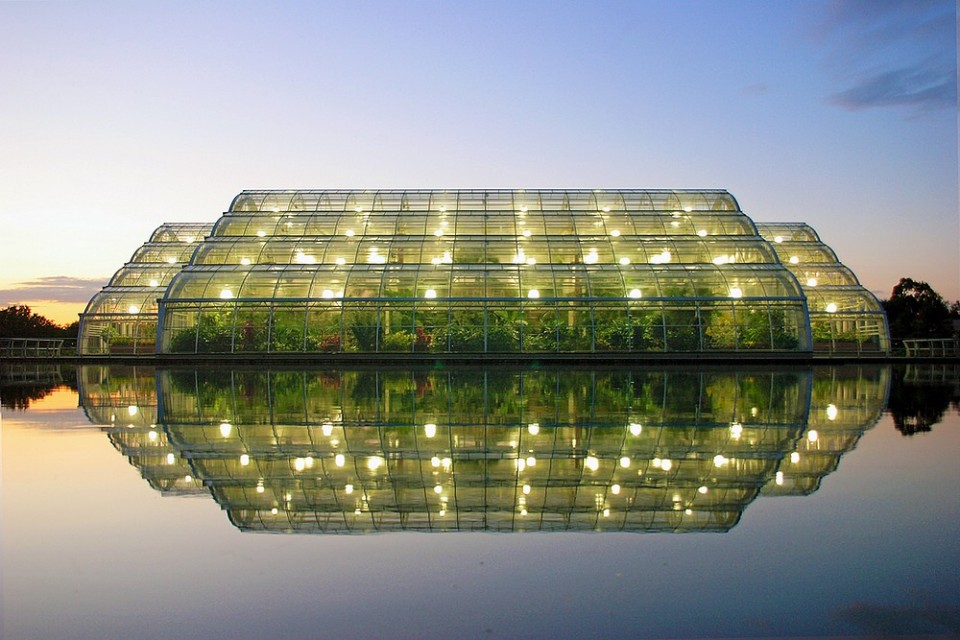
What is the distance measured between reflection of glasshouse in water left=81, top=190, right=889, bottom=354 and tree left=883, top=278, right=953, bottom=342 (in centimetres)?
2301

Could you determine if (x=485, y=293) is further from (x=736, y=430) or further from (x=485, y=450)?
(x=485, y=450)

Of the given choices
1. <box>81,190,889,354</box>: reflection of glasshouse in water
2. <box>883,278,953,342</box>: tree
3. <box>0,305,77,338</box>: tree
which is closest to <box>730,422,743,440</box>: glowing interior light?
<box>81,190,889,354</box>: reflection of glasshouse in water

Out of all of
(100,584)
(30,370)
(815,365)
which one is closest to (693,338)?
(815,365)

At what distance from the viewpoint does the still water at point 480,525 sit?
524cm

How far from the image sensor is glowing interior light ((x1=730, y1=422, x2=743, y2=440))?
42.7 ft

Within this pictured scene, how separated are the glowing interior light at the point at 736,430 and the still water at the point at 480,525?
114mm

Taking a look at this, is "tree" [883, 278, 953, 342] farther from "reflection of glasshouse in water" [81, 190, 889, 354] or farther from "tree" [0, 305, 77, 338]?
"tree" [0, 305, 77, 338]

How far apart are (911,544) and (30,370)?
4005cm

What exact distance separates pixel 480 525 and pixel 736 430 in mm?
7528

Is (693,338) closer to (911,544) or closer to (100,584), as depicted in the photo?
(911,544)

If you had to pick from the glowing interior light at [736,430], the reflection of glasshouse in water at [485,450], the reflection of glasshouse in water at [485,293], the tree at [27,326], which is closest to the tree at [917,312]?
the reflection of glasshouse in water at [485,293]

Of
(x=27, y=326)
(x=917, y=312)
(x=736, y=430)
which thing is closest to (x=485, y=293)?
(x=736, y=430)

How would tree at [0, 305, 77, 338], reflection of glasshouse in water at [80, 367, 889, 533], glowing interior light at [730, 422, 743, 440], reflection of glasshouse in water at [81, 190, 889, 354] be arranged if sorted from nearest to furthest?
reflection of glasshouse in water at [80, 367, 889, 533], glowing interior light at [730, 422, 743, 440], reflection of glasshouse in water at [81, 190, 889, 354], tree at [0, 305, 77, 338]

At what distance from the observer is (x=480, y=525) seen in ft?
24.3
